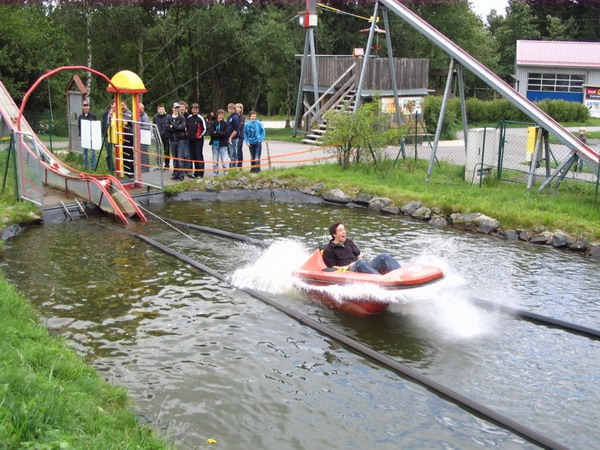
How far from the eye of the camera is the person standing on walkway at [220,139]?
62.8 ft

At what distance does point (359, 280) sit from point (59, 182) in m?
10.6

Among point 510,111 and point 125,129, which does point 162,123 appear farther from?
point 510,111

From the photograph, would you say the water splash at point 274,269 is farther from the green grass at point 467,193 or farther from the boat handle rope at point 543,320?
the green grass at point 467,193

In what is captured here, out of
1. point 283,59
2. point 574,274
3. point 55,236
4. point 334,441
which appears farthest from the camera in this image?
point 283,59

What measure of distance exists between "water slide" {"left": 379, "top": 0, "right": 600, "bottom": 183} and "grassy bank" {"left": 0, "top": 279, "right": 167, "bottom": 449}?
489 inches

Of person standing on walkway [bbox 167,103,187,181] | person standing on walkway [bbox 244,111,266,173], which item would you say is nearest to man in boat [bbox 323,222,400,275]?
person standing on walkway [bbox 167,103,187,181]

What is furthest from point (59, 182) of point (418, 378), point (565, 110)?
point (565, 110)

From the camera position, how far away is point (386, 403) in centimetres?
740

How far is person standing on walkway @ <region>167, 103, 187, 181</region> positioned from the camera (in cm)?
1894

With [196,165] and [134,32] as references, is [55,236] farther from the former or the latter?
[134,32]

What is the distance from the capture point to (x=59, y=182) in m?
17.5

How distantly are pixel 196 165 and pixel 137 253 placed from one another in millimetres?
6974

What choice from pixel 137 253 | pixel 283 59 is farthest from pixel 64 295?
pixel 283 59

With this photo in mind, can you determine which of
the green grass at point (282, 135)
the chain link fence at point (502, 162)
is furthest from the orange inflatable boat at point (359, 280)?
the green grass at point (282, 135)
